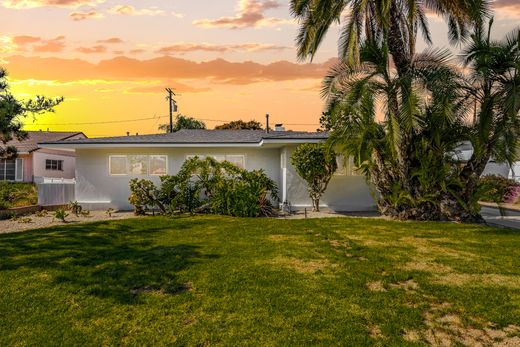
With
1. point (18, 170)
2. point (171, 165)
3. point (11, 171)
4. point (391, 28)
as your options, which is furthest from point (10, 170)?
point (391, 28)

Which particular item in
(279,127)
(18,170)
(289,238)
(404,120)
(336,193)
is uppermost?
(279,127)

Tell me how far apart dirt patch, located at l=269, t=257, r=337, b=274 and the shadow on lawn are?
57.7 inches

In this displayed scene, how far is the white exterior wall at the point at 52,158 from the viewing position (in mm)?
32609

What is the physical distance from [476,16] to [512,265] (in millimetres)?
8952

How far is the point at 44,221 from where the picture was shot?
14.9m

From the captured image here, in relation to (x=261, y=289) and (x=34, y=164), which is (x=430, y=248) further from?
(x=34, y=164)

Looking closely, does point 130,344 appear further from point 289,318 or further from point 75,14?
point 75,14

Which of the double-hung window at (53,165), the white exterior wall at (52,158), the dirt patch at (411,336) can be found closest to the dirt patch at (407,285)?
the dirt patch at (411,336)

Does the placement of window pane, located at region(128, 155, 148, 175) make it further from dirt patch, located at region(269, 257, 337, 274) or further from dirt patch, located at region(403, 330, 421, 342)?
dirt patch, located at region(403, 330, 421, 342)

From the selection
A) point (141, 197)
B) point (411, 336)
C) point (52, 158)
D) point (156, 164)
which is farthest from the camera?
point (52, 158)

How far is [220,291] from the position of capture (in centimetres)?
644

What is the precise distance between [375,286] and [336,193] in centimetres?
1109

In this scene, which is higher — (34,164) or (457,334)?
(34,164)

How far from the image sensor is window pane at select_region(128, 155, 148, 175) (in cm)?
1875
